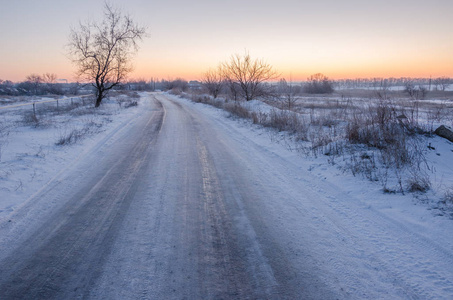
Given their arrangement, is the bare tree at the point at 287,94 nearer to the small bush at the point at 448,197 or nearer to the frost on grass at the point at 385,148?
the frost on grass at the point at 385,148

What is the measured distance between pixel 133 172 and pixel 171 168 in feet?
2.97

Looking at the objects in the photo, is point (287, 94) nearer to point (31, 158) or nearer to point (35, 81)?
point (31, 158)

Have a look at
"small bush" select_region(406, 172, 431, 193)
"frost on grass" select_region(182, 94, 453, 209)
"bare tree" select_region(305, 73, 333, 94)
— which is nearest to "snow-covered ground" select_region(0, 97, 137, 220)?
"frost on grass" select_region(182, 94, 453, 209)

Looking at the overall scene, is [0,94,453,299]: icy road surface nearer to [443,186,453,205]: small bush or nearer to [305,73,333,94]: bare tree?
[443,186,453,205]: small bush

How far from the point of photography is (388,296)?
8.14 feet

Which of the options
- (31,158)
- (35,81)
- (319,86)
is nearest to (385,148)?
(31,158)

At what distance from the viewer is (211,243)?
3.36 meters

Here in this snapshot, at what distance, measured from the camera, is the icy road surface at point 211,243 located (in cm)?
259

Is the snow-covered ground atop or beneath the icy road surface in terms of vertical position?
atop

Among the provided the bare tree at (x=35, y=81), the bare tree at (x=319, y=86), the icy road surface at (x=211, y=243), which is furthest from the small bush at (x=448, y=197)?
the bare tree at (x=35, y=81)

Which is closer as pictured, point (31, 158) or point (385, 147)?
point (385, 147)

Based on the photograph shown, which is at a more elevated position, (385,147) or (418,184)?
(385,147)

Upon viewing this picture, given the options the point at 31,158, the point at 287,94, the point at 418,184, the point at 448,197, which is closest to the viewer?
the point at 448,197

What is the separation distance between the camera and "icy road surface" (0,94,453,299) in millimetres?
2592
